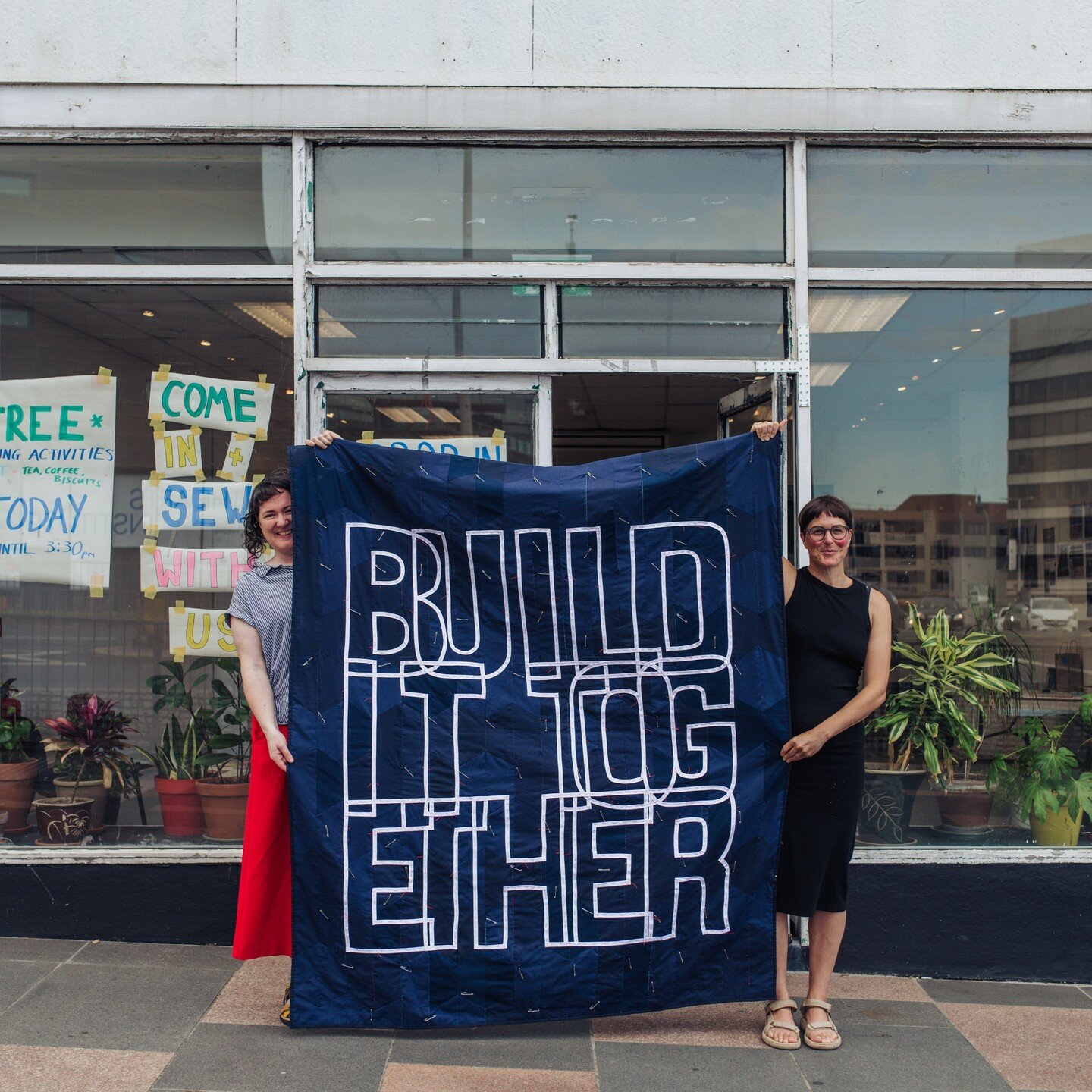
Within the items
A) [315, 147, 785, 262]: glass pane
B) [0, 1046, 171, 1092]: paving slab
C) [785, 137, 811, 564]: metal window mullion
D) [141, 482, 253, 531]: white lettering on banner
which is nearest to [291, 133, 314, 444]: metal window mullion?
[315, 147, 785, 262]: glass pane

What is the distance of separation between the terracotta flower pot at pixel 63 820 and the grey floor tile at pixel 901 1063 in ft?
11.0

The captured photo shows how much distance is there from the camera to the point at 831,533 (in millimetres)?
3828

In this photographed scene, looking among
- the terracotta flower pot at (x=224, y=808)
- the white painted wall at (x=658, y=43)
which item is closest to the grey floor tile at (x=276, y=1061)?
the terracotta flower pot at (x=224, y=808)

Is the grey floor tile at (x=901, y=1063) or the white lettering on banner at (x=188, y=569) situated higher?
the white lettering on banner at (x=188, y=569)

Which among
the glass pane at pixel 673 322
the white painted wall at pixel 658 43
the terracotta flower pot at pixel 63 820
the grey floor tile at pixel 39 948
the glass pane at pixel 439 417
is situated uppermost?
the white painted wall at pixel 658 43

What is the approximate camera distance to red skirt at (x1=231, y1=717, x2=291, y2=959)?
3732 mm

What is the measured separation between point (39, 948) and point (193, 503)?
2093 mm

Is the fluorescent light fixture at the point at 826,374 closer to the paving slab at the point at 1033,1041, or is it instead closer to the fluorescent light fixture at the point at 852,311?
the fluorescent light fixture at the point at 852,311

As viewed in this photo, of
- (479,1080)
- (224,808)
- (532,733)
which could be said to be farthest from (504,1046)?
(224,808)

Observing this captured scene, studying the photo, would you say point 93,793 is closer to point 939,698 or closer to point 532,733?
point 532,733

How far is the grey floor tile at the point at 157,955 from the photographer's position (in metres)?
4.51

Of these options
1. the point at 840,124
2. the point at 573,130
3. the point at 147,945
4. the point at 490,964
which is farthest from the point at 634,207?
the point at 147,945

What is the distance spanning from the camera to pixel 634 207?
4891 mm

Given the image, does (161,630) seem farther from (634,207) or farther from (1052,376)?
(1052,376)
